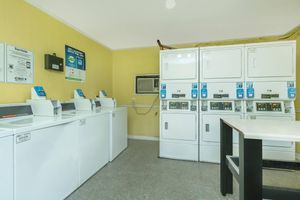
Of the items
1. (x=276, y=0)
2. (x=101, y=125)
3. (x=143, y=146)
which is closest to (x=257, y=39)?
(x=276, y=0)

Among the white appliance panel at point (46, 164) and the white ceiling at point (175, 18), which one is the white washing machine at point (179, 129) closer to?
the white ceiling at point (175, 18)

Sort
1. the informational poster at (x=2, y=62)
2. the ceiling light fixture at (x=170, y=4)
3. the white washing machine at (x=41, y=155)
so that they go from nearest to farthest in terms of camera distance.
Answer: the white washing machine at (x=41, y=155) → the informational poster at (x=2, y=62) → the ceiling light fixture at (x=170, y=4)

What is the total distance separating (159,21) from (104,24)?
3.23ft

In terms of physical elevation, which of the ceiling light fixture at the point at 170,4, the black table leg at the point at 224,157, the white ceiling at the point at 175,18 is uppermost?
the white ceiling at the point at 175,18

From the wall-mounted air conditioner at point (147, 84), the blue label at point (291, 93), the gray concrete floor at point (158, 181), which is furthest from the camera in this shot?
the wall-mounted air conditioner at point (147, 84)

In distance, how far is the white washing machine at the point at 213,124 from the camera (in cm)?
276

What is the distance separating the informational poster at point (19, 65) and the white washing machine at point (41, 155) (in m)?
0.35

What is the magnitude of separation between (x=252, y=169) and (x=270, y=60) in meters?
2.20

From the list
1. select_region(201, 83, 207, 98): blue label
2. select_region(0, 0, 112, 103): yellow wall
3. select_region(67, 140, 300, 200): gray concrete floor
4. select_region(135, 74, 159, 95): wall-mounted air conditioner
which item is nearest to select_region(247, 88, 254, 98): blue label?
select_region(201, 83, 207, 98): blue label

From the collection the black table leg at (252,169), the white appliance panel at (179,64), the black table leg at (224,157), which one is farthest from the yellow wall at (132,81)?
the black table leg at (252,169)

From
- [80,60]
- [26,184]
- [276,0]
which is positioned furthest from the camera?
[80,60]

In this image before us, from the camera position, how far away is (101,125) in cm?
255

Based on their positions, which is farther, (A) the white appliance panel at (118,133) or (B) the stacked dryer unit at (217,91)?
(A) the white appliance panel at (118,133)

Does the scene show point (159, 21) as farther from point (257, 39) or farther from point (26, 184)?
point (26, 184)
